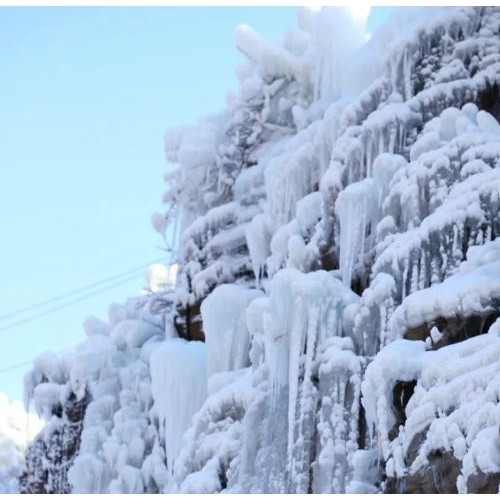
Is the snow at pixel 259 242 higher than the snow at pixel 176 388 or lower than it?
higher

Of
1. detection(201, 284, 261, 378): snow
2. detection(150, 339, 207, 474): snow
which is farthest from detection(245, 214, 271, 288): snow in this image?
detection(150, 339, 207, 474): snow

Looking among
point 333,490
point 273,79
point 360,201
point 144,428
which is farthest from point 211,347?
point 273,79

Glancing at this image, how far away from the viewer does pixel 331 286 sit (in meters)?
10.6

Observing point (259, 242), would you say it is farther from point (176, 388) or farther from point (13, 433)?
point (13, 433)

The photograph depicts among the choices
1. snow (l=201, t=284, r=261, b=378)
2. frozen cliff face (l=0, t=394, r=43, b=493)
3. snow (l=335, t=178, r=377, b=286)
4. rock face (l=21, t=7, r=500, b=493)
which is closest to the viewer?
rock face (l=21, t=7, r=500, b=493)

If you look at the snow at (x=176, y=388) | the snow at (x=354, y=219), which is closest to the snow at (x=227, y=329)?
the snow at (x=176, y=388)

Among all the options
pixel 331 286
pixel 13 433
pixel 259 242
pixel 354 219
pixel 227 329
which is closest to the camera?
pixel 331 286

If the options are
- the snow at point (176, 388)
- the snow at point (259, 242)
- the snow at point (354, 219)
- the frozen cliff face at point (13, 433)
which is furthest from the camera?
the frozen cliff face at point (13, 433)

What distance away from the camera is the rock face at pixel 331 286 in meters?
8.63

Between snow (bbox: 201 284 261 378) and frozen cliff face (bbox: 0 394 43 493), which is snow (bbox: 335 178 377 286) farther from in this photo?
frozen cliff face (bbox: 0 394 43 493)

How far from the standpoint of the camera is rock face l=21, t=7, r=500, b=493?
863 centimetres

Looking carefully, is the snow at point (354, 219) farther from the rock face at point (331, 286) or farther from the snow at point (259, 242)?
the snow at point (259, 242)

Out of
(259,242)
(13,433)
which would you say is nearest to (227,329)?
(259,242)

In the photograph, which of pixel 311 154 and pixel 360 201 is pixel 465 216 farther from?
pixel 311 154
